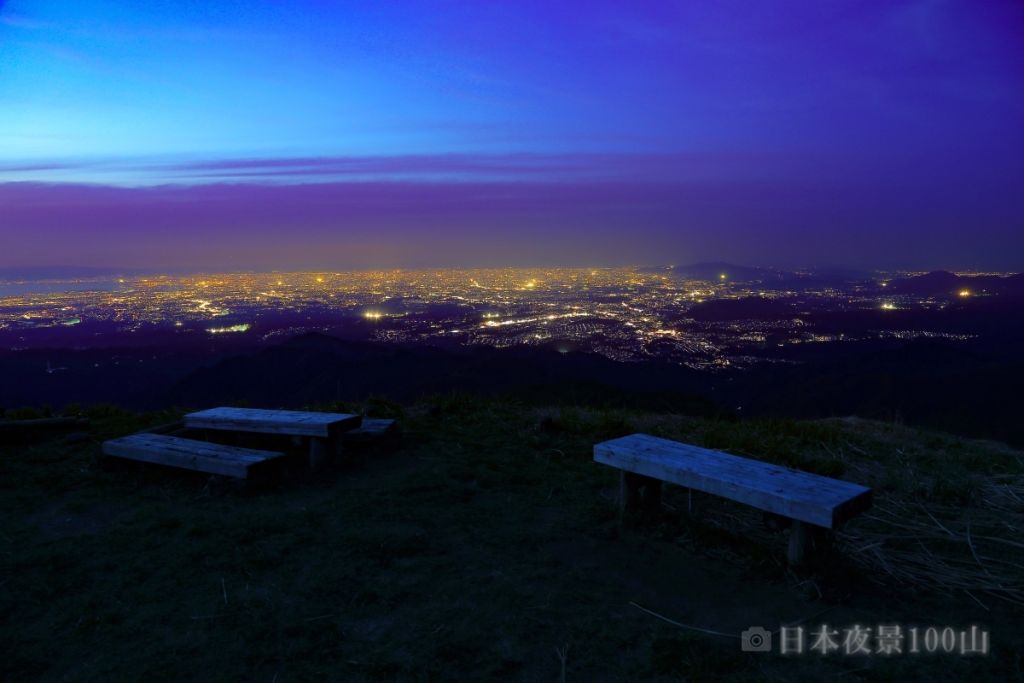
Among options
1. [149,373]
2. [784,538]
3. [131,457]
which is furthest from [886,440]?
[149,373]

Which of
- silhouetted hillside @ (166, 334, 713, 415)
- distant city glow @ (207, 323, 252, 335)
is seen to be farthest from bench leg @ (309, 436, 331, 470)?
distant city glow @ (207, 323, 252, 335)

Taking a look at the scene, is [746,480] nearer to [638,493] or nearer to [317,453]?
[638,493]

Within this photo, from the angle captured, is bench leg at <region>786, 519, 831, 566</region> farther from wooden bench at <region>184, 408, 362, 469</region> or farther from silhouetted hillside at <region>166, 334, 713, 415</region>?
silhouetted hillside at <region>166, 334, 713, 415</region>

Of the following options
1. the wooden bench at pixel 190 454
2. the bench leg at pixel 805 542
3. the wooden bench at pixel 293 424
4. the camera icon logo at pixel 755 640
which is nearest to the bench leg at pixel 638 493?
the bench leg at pixel 805 542

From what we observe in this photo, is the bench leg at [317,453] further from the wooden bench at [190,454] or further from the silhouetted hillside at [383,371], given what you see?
the silhouetted hillside at [383,371]

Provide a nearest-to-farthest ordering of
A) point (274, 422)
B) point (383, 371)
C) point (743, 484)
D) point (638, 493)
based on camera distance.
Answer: point (743, 484) < point (638, 493) < point (274, 422) < point (383, 371)

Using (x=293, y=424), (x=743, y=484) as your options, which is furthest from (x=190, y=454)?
(x=743, y=484)

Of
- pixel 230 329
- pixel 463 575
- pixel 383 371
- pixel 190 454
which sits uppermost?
pixel 190 454
